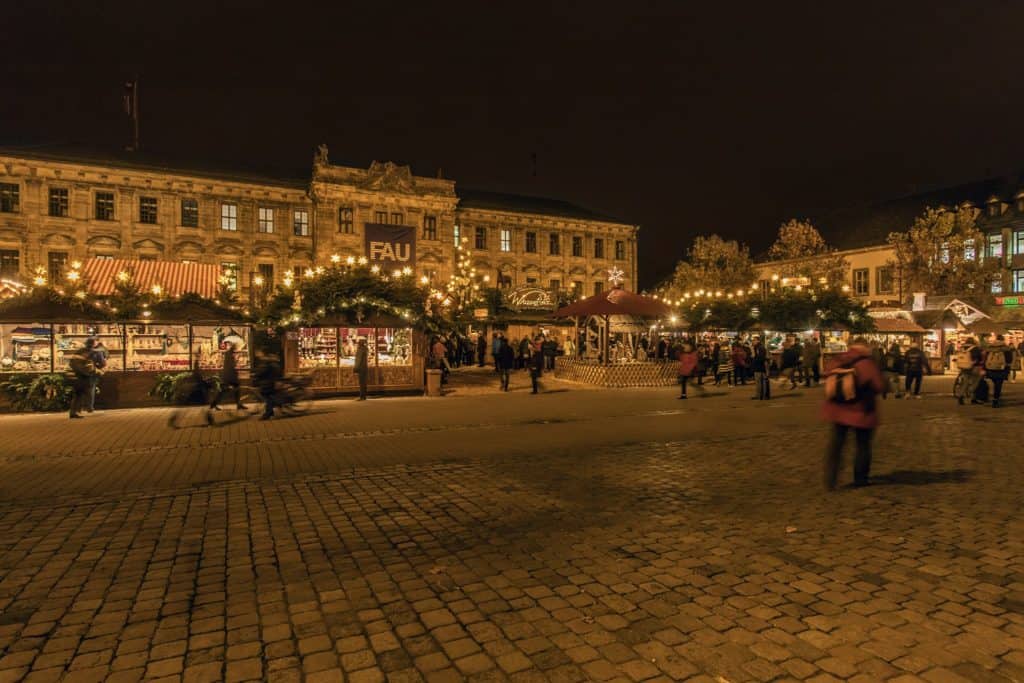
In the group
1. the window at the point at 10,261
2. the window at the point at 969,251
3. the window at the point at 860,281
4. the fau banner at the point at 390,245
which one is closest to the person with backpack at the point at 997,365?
the fau banner at the point at 390,245

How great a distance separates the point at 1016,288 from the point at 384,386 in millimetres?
44112

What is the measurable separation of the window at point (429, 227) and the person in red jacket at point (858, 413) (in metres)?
39.7

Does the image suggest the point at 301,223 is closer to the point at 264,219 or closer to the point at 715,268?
the point at 264,219

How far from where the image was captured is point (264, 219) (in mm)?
41250

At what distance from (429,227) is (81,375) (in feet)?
106

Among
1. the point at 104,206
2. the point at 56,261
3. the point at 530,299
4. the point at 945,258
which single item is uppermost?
the point at 104,206

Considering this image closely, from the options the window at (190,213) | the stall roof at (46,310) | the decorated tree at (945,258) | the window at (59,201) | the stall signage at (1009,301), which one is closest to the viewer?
the stall roof at (46,310)

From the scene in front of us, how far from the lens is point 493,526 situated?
5.73m

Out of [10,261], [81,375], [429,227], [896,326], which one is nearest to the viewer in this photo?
[81,375]

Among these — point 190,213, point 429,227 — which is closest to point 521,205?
point 429,227

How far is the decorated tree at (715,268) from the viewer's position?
142 feet

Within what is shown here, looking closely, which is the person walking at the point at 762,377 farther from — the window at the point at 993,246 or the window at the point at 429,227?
the window at the point at 993,246

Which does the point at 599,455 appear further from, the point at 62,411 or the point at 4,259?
the point at 4,259

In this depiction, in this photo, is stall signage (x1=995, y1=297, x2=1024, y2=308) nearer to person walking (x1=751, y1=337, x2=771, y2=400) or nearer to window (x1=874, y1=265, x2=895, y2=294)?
window (x1=874, y1=265, x2=895, y2=294)
